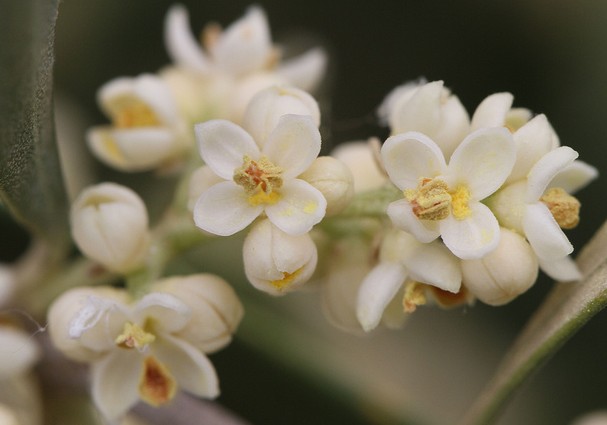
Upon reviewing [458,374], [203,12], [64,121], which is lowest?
[458,374]

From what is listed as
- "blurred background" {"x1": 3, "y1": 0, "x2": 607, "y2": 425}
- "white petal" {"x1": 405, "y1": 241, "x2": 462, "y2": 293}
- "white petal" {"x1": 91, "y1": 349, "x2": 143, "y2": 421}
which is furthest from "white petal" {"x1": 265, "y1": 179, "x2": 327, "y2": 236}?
"blurred background" {"x1": 3, "y1": 0, "x2": 607, "y2": 425}

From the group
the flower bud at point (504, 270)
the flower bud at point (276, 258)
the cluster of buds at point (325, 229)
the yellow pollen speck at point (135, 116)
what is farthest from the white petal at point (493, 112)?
the yellow pollen speck at point (135, 116)

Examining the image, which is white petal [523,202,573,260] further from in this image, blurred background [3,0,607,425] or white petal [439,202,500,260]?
blurred background [3,0,607,425]

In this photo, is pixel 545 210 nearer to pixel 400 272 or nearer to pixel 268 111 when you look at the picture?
pixel 400 272

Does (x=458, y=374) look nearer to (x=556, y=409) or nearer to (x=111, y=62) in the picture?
(x=556, y=409)

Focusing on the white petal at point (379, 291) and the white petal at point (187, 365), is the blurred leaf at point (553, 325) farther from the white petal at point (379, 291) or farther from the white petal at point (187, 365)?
the white petal at point (187, 365)

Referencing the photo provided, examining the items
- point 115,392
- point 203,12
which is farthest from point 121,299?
point 203,12

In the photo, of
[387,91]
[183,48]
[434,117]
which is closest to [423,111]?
[434,117]

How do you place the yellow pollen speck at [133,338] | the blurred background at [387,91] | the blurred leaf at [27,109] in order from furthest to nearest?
the blurred background at [387,91] < the yellow pollen speck at [133,338] < the blurred leaf at [27,109]
